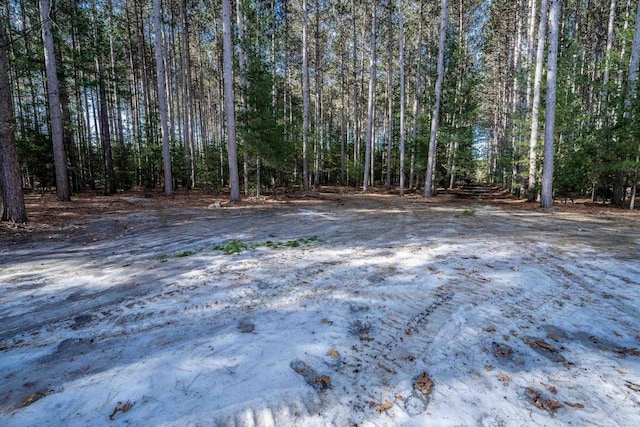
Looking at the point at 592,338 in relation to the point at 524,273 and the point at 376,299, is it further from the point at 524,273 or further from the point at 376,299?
the point at 376,299

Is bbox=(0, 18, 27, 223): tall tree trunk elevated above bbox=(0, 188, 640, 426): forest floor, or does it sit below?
above

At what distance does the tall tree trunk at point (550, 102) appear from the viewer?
35.3 ft

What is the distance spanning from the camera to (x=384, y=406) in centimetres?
189

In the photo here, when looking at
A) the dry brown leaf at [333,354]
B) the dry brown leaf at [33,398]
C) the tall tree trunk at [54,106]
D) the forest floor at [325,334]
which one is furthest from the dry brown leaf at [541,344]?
the tall tree trunk at [54,106]

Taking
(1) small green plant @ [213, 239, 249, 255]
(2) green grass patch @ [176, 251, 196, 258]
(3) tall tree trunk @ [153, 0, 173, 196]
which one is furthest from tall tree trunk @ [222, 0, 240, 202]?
(2) green grass patch @ [176, 251, 196, 258]

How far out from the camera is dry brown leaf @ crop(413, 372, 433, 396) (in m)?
2.02

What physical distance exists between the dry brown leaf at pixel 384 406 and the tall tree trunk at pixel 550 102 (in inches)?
498

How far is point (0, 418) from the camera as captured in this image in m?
1.82

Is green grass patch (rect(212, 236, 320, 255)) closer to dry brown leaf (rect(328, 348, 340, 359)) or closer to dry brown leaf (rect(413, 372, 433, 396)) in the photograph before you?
dry brown leaf (rect(328, 348, 340, 359))

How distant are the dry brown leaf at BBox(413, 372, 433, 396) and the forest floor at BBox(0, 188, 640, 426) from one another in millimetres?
11

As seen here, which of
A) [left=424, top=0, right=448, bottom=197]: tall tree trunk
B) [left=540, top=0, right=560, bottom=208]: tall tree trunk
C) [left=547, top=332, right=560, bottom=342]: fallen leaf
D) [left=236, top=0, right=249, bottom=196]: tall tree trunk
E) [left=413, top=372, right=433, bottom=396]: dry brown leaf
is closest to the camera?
[left=413, top=372, right=433, bottom=396]: dry brown leaf

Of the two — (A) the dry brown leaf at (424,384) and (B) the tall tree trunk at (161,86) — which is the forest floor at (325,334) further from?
(B) the tall tree trunk at (161,86)

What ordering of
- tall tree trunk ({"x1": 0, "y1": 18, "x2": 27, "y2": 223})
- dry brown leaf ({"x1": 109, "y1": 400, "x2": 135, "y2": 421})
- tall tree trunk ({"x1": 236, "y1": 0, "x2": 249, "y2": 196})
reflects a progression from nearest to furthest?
dry brown leaf ({"x1": 109, "y1": 400, "x2": 135, "y2": 421}) → tall tree trunk ({"x1": 0, "y1": 18, "x2": 27, "y2": 223}) → tall tree trunk ({"x1": 236, "y1": 0, "x2": 249, "y2": 196})

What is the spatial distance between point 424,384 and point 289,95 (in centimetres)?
2255
